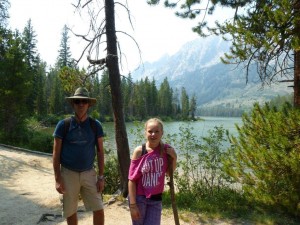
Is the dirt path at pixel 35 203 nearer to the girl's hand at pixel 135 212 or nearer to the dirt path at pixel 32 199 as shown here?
the dirt path at pixel 32 199

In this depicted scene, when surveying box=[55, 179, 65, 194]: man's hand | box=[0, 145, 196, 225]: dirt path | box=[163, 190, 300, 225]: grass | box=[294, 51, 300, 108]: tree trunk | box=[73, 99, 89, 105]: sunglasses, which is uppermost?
box=[294, 51, 300, 108]: tree trunk

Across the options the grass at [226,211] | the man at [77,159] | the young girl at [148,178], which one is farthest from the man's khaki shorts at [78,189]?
the grass at [226,211]

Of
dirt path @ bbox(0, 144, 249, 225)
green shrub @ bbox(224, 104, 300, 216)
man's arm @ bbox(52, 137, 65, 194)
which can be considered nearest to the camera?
man's arm @ bbox(52, 137, 65, 194)

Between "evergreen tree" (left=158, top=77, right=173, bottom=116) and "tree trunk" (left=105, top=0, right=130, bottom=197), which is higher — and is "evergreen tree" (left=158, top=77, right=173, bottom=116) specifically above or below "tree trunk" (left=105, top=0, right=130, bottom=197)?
above

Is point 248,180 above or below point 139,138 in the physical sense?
below

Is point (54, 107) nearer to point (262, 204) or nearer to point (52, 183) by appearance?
point (52, 183)

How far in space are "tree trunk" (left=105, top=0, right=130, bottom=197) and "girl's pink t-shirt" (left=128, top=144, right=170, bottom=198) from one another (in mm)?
4069

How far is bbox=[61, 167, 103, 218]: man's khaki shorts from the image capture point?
13.4ft

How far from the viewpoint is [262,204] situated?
598cm

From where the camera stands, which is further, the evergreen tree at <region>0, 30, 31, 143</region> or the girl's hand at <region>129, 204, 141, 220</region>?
the evergreen tree at <region>0, 30, 31, 143</region>

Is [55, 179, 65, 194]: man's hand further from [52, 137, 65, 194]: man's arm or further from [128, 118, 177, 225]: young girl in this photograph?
[128, 118, 177, 225]: young girl

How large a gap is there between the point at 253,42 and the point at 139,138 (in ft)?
12.7

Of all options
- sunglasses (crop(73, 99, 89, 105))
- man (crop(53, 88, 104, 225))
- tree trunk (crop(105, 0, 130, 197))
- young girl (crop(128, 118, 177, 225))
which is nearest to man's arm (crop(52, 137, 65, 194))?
man (crop(53, 88, 104, 225))

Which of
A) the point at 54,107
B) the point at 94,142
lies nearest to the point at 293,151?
the point at 94,142
